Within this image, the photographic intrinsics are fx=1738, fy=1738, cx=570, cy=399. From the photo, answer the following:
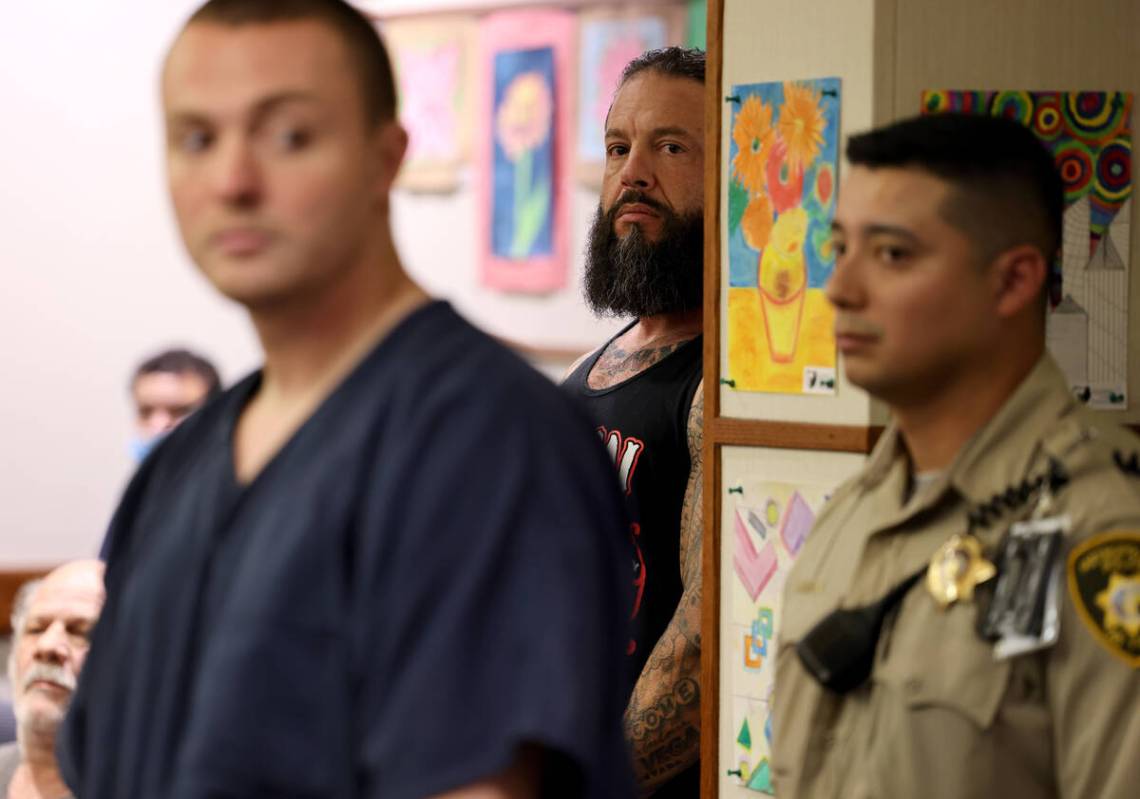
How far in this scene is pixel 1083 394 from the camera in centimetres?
257

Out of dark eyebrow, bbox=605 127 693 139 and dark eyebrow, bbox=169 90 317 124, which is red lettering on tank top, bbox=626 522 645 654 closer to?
dark eyebrow, bbox=605 127 693 139

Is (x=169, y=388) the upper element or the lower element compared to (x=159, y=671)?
lower

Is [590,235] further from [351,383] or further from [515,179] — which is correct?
[515,179]

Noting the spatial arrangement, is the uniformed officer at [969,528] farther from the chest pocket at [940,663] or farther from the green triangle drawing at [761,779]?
the green triangle drawing at [761,779]

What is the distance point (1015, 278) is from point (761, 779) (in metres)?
1.06

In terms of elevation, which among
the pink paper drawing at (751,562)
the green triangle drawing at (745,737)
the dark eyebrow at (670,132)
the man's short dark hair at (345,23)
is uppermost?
the man's short dark hair at (345,23)

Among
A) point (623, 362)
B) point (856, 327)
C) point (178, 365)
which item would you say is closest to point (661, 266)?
point (623, 362)

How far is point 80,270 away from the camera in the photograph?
6.81 metres

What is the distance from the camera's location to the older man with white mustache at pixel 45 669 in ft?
13.1

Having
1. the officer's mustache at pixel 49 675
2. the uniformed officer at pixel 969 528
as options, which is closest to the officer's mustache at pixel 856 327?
the uniformed officer at pixel 969 528

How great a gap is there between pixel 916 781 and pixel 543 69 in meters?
4.48

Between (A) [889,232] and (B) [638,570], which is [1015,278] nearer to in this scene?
(A) [889,232]

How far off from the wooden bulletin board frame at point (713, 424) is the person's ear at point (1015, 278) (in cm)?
86

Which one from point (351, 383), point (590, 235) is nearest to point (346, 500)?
point (351, 383)
